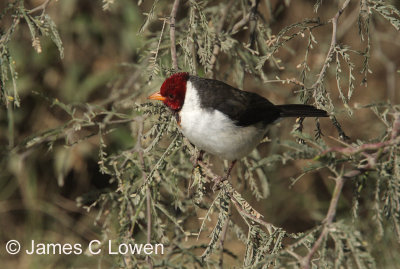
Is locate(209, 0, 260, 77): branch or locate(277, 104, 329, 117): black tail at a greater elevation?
locate(209, 0, 260, 77): branch

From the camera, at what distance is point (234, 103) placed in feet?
11.2

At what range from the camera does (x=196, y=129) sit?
3150 millimetres

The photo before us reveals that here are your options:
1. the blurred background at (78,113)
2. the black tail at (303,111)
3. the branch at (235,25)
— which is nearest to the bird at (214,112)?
the black tail at (303,111)

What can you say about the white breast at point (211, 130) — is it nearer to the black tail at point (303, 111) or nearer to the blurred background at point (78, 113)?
the black tail at point (303, 111)

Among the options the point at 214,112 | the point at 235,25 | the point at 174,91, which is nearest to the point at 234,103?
the point at 214,112

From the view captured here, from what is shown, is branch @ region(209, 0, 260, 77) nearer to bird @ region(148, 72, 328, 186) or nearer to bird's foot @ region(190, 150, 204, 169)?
bird @ region(148, 72, 328, 186)

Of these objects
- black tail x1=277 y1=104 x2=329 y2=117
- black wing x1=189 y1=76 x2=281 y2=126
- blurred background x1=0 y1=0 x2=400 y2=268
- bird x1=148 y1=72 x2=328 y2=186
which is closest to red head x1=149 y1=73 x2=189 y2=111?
bird x1=148 y1=72 x2=328 y2=186

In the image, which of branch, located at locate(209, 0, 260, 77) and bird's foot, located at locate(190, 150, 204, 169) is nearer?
bird's foot, located at locate(190, 150, 204, 169)

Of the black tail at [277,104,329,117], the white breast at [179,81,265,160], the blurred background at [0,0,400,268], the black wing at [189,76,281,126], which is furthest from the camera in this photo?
the blurred background at [0,0,400,268]

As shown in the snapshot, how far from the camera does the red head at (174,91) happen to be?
3.24 meters

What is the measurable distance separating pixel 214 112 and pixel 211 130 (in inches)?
6.1

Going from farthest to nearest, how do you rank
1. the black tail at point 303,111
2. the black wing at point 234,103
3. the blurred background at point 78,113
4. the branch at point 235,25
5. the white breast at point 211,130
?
the blurred background at point 78,113 → the branch at point 235,25 → the black wing at point 234,103 → the white breast at point 211,130 → the black tail at point 303,111

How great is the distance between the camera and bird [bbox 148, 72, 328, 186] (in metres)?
3.18

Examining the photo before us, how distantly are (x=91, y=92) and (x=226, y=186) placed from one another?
118 inches
